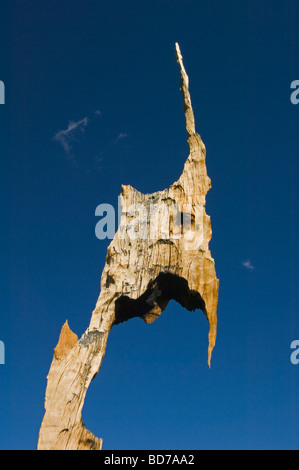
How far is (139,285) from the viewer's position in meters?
15.6

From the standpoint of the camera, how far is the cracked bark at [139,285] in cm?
1433

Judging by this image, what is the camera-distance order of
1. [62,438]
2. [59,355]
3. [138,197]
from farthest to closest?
[138,197], [59,355], [62,438]

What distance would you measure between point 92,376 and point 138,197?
510 centimetres

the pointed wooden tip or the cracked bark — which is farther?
the pointed wooden tip

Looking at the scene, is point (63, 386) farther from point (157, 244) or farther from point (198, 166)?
point (198, 166)

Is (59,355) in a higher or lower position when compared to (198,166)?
lower

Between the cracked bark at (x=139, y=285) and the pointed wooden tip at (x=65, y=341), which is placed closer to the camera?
the cracked bark at (x=139, y=285)

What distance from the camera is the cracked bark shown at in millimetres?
14328
